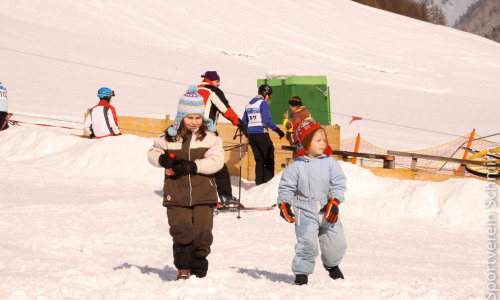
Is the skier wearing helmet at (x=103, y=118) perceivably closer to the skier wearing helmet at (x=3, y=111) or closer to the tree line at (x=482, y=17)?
the skier wearing helmet at (x=3, y=111)

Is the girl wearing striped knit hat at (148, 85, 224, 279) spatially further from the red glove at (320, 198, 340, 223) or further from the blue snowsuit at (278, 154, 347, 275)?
the red glove at (320, 198, 340, 223)

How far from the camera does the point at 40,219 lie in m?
8.45

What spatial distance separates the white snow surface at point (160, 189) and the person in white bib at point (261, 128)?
2.29 ft

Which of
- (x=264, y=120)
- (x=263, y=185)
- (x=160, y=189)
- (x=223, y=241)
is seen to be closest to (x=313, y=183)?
(x=223, y=241)

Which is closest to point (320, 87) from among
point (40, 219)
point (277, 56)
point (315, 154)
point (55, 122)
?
point (55, 122)

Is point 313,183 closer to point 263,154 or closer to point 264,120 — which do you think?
point 264,120

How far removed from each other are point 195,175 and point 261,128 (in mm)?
Answer: 6199

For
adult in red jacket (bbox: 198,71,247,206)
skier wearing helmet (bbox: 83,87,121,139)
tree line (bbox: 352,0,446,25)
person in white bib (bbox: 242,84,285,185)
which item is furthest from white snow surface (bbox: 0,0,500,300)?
tree line (bbox: 352,0,446,25)

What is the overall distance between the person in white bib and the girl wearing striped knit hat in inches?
232

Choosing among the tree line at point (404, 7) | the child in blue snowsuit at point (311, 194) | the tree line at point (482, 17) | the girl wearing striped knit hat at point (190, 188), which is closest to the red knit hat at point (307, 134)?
the child in blue snowsuit at point (311, 194)

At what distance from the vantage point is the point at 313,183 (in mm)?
5105

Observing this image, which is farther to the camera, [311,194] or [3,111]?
[3,111]

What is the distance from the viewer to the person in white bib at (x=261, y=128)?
11.1 meters

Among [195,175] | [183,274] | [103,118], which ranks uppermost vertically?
[103,118]
